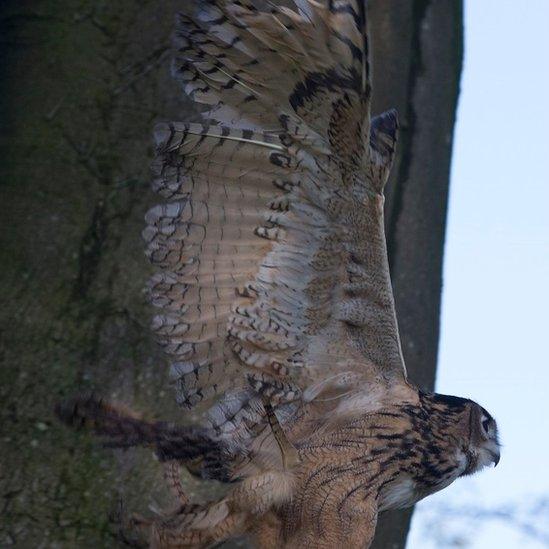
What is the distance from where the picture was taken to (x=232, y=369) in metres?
3.85

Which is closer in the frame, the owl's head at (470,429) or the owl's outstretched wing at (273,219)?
the owl's outstretched wing at (273,219)

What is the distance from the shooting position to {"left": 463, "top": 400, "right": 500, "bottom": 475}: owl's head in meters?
4.03

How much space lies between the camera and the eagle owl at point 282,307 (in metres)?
3.36

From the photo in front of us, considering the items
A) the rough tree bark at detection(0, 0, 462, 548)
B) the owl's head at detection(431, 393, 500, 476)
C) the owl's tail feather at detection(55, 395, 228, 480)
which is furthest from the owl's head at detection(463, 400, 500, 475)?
the rough tree bark at detection(0, 0, 462, 548)

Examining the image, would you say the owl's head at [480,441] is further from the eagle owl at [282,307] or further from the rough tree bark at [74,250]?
the rough tree bark at [74,250]

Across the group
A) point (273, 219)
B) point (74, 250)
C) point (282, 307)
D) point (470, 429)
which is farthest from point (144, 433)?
point (470, 429)

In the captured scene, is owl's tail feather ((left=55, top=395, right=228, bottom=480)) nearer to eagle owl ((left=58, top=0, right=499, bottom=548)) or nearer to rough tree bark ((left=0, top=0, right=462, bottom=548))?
eagle owl ((left=58, top=0, right=499, bottom=548))

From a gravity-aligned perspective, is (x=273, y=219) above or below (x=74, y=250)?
above

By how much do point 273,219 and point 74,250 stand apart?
2.69ft

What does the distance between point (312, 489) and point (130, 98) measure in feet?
5.01

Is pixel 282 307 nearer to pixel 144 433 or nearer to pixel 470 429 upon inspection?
pixel 144 433

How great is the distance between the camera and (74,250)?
409 centimetres

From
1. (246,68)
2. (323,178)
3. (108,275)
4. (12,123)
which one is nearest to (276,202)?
(323,178)

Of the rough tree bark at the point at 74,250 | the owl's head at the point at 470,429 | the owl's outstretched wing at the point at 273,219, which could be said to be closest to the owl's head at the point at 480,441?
the owl's head at the point at 470,429
